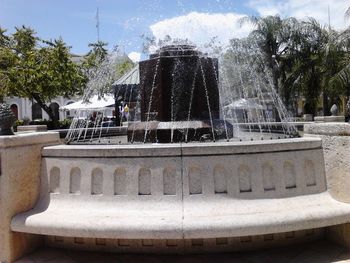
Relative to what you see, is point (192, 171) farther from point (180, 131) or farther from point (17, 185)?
point (180, 131)

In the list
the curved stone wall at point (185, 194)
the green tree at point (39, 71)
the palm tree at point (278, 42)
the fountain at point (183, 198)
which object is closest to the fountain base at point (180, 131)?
the fountain at point (183, 198)

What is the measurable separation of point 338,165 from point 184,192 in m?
1.98

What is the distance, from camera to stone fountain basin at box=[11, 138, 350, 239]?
14.8 feet

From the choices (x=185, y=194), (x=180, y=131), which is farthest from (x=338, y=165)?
(x=180, y=131)

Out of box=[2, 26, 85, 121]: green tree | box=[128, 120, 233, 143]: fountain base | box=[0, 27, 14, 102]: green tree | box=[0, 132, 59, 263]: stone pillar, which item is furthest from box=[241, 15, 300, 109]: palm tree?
box=[0, 132, 59, 263]: stone pillar

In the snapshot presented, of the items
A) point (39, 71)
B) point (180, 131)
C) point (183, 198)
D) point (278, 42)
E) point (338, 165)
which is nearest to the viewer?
point (183, 198)

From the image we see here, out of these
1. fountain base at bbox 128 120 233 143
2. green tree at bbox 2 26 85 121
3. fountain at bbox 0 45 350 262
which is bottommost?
fountain at bbox 0 45 350 262

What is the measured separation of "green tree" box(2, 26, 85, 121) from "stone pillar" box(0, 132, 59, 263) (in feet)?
64.5

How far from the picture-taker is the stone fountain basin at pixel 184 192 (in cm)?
450

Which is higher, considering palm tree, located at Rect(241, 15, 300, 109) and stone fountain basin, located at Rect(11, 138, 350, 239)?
palm tree, located at Rect(241, 15, 300, 109)

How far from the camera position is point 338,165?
5.16m

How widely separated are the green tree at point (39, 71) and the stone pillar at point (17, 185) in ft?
64.5

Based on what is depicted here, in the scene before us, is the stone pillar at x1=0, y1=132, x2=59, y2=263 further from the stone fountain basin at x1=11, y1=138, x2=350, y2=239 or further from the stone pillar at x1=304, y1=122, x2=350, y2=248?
the stone pillar at x1=304, y1=122, x2=350, y2=248

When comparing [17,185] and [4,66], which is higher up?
[4,66]
